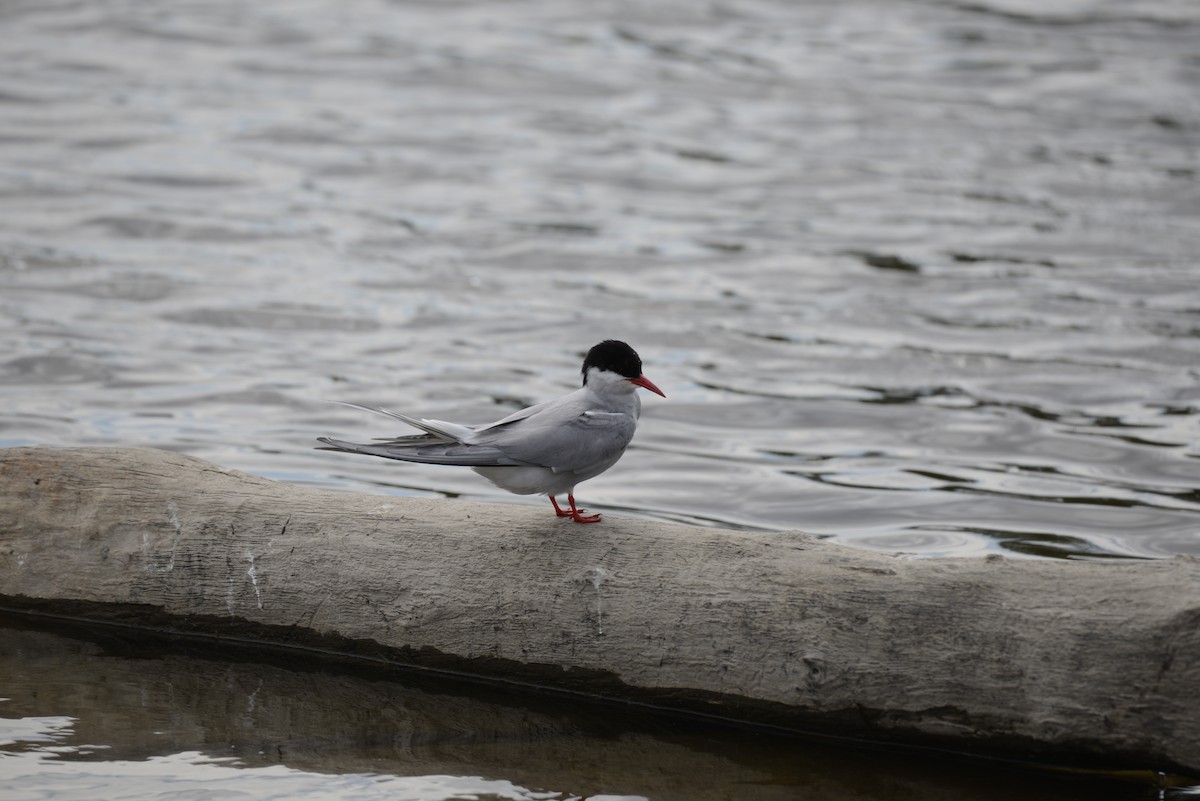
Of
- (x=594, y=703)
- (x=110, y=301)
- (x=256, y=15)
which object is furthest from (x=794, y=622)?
(x=256, y=15)

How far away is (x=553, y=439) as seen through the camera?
5191 millimetres

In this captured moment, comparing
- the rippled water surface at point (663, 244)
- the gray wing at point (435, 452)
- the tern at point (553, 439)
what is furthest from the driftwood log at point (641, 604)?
the rippled water surface at point (663, 244)

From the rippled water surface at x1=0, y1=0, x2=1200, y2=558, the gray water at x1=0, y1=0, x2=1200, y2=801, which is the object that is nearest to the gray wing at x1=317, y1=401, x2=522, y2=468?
the gray water at x1=0, y1=0, x2=1200, y2=801

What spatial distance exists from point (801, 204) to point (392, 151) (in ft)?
14.4

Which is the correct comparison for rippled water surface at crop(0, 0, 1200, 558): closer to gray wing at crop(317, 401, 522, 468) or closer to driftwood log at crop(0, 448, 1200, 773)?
driftwood log at crop(0, 448, 1200, 773)

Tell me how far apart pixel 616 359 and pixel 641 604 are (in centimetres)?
91

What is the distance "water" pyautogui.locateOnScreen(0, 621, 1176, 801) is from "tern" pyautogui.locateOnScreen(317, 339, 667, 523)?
0.83 metres

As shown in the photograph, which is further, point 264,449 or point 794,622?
point 264,449

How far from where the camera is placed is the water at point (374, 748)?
4797 mm

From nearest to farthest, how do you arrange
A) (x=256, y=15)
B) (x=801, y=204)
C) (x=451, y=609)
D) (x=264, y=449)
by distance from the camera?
(x=451, y=609)
(x=264, y=449)
(x=801, y=204)
(x=256, y=15)

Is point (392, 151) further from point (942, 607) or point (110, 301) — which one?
point (942, 607)

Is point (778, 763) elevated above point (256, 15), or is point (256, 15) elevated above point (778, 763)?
point (256, 15)

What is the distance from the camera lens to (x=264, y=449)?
333 inches

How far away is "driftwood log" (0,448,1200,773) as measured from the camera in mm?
4594
